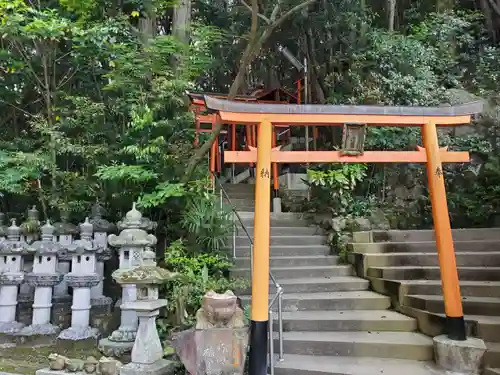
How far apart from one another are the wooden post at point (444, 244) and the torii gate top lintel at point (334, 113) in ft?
0.66

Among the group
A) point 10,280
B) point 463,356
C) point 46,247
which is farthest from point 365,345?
point 10,280

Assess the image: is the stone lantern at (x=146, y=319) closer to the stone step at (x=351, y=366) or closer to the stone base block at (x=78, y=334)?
the stone step at (x=351, y=366)

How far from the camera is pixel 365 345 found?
13.8 feet

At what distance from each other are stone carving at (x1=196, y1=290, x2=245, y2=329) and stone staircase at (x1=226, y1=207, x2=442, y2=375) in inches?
29.7

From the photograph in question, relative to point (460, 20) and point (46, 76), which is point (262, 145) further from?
point (460, 20)

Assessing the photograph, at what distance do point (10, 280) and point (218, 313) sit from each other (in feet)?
13.1

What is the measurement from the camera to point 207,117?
9258 millimetres

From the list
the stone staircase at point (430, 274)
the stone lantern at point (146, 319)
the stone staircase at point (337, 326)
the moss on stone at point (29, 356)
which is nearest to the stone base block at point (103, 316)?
the moss on stone at point (29, 356)

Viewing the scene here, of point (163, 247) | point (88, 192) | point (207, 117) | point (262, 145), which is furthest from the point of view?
point (207, 117)

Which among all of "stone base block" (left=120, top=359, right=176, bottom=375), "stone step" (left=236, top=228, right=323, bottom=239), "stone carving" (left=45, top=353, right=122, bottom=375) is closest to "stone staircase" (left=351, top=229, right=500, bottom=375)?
"stone step" (left=236, top=228, right=323, bottom=239)

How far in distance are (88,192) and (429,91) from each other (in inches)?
316

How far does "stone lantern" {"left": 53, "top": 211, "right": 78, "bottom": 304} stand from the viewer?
6.09m

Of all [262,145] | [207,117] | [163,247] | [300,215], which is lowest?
[163,247]

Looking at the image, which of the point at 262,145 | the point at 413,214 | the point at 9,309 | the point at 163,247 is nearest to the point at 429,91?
the point at 413,214
